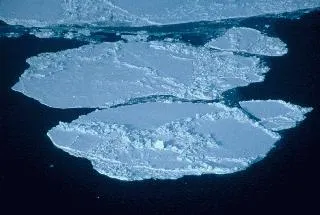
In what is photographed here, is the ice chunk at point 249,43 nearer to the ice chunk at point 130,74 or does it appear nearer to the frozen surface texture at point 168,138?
the ice chunk at point 130,74

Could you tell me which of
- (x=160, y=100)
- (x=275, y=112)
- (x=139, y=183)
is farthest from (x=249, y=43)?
(x=139, y=183)

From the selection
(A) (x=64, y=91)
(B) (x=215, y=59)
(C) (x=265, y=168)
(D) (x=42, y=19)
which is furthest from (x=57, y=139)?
(D) (x=42, y=19)

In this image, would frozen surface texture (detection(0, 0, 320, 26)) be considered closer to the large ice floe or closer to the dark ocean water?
the large ice floe

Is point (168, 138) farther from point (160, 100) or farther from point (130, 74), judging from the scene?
point (130, 74)

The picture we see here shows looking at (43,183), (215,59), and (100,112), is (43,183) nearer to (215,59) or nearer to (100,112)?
(100,112)

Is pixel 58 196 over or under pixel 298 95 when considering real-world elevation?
under

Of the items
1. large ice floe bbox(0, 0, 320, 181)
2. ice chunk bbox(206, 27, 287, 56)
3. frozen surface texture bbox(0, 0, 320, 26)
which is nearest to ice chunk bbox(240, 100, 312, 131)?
large ice floe bbox(0, 0, 320, 181)
